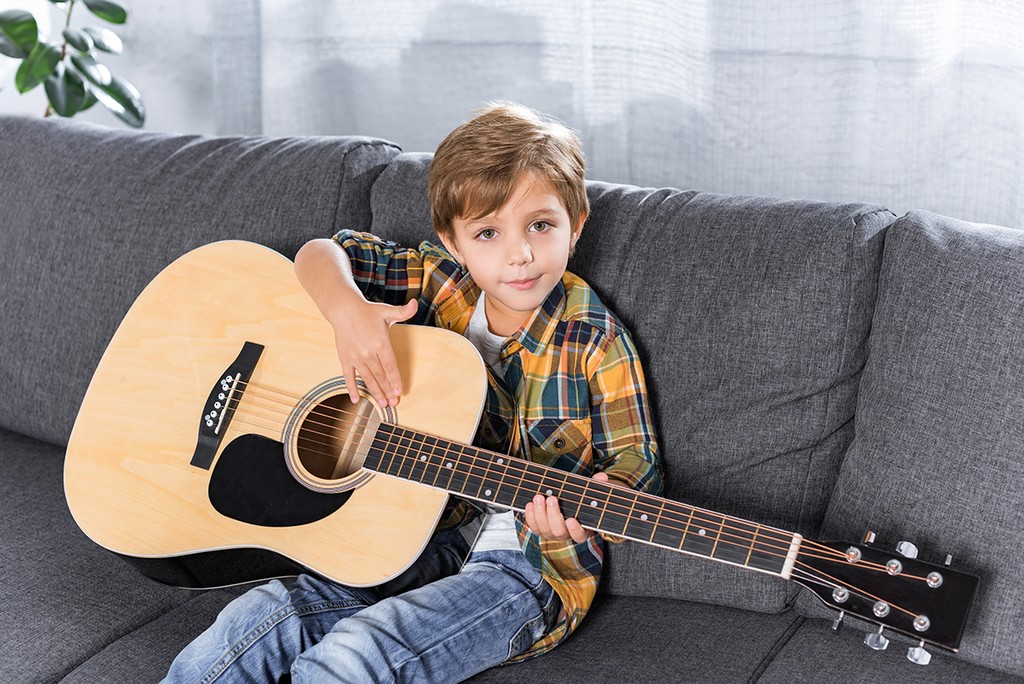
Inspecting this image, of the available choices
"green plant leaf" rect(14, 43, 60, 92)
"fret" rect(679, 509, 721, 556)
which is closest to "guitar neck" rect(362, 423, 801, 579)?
"fret" rect(679, 509, 721, 556)

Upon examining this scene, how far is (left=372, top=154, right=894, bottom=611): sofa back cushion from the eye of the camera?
136 centimetres

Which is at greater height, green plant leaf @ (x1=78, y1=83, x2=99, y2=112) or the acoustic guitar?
green plant leaf @ (x1=78, y1=83, x2=99, y2=112)

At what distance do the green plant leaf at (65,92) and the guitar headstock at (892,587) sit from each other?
2.02m

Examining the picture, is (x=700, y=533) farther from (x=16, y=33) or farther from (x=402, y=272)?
(x=16, y=33)

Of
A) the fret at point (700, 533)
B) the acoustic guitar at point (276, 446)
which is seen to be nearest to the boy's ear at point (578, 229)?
the acoustic guitar at point (276, 446)

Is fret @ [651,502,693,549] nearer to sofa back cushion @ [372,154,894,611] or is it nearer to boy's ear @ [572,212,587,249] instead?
sofa back cushion @ [372,154,894,611]

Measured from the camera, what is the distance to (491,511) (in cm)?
144

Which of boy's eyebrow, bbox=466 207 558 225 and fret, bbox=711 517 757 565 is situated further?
boy's eyebrow, bbox=466 207 558 225

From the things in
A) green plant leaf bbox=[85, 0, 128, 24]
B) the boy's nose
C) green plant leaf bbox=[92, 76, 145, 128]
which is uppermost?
green plant leaf bbox=[85, 0, 128, 24]

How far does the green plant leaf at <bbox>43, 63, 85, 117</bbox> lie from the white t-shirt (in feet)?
4.51

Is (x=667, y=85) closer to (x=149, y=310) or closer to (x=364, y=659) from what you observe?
(x=149, y=310)

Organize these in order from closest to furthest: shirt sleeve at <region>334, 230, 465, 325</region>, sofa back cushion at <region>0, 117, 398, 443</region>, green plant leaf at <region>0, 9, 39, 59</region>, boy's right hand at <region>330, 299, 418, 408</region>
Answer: boy's right hand at <region>330, 299, 418, 408</region>
shirt sleeve at <region>334, 230, 465, 325</region>
sofa back cushion at <region>0, 117, 398, 443</region>
green plant leaf at <region>0, 9, 39, 59</region>

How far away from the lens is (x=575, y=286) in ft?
4.75

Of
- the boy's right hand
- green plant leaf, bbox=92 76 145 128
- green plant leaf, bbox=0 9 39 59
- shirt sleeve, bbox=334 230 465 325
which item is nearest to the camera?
the boy's right hand
